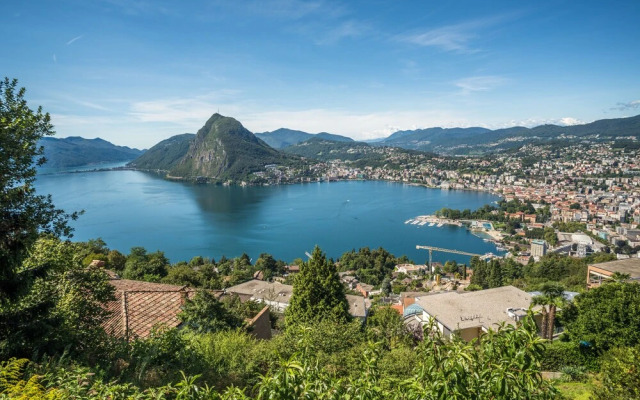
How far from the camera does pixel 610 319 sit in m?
6.71

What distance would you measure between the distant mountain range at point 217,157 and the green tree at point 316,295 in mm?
84308

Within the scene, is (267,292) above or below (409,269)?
above

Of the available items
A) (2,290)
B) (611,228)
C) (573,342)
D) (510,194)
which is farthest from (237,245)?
(510,194)

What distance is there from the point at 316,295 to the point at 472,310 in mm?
4961

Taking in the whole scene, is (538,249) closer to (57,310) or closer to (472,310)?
(472,310)

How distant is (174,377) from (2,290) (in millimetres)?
1443

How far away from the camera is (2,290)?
265 centimetres

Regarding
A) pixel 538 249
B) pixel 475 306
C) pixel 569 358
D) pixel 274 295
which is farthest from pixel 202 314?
pixel 538 249

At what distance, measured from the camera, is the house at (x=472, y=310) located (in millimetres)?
9148

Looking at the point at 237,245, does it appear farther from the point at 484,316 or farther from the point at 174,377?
the point at 174,377

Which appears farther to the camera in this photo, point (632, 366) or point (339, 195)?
point (339, 195)

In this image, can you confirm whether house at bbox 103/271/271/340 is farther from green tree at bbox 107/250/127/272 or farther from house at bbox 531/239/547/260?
house at bbox 531/239/547/260

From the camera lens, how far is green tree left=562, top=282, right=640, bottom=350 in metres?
6.56

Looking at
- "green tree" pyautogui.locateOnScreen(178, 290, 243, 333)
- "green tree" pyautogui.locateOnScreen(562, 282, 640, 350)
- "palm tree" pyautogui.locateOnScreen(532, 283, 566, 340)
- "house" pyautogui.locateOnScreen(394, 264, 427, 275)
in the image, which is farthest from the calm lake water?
"green tree" pyautogui.locateOnScreen(178, 290, 243, 333)
